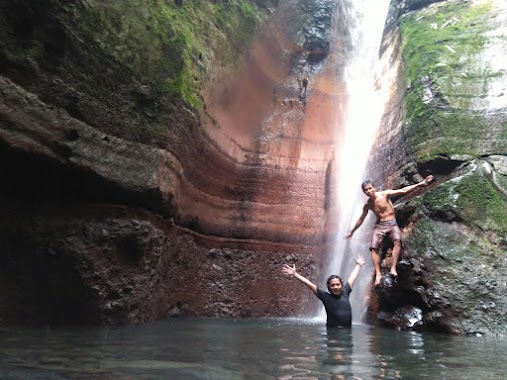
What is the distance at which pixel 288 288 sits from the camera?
9.51m

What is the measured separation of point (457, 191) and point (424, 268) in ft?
4.64

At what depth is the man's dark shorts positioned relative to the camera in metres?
7.74

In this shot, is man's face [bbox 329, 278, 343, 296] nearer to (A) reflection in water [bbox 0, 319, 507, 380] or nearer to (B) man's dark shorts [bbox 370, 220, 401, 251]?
(A) reflection in water [bbox 0, 319, 507, 380]

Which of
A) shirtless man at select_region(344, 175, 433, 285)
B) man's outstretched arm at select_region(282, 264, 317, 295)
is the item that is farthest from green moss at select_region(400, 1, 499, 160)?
man's outstretched arm at select_region(282, 264, 317, 295)

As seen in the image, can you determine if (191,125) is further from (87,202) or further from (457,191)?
(457,191)

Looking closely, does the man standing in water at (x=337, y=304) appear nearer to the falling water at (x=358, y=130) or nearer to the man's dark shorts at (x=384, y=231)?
the man's dark shorts at (x=384, y=231)

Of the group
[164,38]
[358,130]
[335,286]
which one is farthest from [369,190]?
[164,38]

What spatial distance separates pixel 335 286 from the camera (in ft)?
21.9

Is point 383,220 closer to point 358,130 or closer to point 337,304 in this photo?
point 337,304

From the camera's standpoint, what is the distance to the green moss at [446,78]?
833 cm

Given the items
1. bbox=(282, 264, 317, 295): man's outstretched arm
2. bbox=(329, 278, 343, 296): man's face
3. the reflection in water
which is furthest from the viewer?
bbox=(282, 264, 317, 295): man's outstretched arm

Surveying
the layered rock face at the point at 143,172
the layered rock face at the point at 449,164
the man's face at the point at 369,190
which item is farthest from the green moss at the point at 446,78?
the layered rock face at the point at 143,172

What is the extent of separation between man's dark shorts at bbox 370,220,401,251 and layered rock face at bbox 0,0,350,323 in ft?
7.60

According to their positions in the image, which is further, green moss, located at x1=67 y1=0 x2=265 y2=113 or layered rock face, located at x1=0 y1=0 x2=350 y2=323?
green moss, located at x1=67 y1=0 x2=265 y2=113
